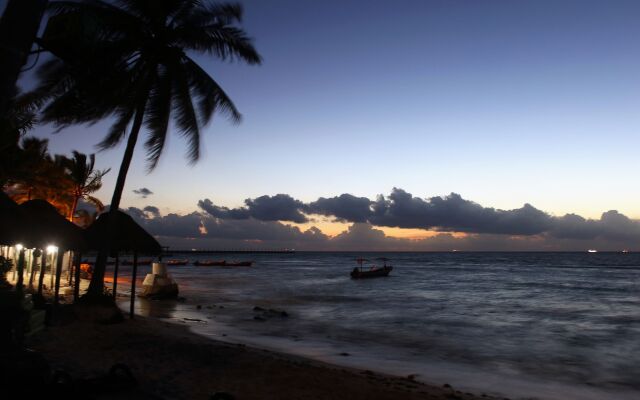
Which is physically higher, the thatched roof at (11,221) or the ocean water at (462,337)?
the thatched roof at (11,221)

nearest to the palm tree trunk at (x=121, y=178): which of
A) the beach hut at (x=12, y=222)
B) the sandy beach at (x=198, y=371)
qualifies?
the sandy beach at (x=198, y=371)

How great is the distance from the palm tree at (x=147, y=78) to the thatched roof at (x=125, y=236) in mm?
341

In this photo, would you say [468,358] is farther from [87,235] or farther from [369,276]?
[369,276]

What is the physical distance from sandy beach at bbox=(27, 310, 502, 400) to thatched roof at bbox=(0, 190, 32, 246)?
2.50 m

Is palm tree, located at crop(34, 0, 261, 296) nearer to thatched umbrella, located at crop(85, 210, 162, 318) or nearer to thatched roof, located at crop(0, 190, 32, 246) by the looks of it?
thatched umbrella, located at crop(85, 210, 162, 318)

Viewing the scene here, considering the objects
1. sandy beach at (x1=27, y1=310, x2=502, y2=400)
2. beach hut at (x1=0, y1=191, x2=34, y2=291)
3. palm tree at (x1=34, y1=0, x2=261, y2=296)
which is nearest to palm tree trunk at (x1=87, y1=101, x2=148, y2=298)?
palm tree at (x1=34, y1=0, x2=261, y2=296)

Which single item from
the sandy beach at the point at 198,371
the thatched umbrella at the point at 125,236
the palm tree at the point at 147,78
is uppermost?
the palm tree at the point at 147,78

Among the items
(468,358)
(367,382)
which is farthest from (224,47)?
(468,358)

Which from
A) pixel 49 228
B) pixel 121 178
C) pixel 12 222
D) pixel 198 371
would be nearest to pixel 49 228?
pixel 49 228

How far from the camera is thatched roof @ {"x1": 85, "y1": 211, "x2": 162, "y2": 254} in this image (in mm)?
14719

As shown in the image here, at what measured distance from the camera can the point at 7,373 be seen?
14.1 feet

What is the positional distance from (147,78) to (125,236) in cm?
598

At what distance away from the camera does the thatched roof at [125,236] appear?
14.7 meters

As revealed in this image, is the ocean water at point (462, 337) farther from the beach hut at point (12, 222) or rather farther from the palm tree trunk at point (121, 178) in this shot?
the beach hut at point (12, 222)
